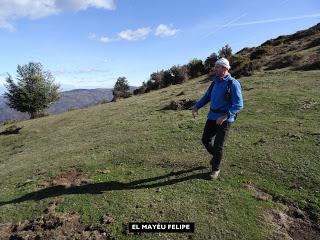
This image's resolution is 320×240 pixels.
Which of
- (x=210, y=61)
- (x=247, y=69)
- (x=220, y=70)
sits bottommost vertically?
(x=247, y=69)

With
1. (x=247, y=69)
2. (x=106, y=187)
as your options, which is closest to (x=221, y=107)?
(x=106, y=187)

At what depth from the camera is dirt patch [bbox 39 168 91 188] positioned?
38.2 ft

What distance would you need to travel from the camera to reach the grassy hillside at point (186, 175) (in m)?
8.91

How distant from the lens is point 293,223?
8.75 meters

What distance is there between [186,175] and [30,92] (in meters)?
47.3

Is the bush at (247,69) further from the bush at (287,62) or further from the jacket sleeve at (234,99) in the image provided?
the jacket sleeve at (234,99)

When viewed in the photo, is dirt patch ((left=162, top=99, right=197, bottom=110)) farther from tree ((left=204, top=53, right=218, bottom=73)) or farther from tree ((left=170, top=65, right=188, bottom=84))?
tree ((left=204, top=53, right=218, bottom=73))

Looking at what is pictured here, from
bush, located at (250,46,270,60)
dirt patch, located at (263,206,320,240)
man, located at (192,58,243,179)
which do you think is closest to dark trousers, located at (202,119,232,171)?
man, located at (192,58,243,179)

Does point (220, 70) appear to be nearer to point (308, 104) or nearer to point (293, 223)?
point (293, 223)

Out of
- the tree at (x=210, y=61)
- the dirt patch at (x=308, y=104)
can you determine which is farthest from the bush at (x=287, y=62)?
the tree at (x=210, y=61)

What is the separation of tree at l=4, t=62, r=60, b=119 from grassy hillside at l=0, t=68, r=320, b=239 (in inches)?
1390

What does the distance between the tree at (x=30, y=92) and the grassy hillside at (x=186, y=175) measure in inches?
1390

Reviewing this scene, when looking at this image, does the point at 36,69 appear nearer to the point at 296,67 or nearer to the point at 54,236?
the point at 296,67

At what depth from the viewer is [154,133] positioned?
16.8 metres
